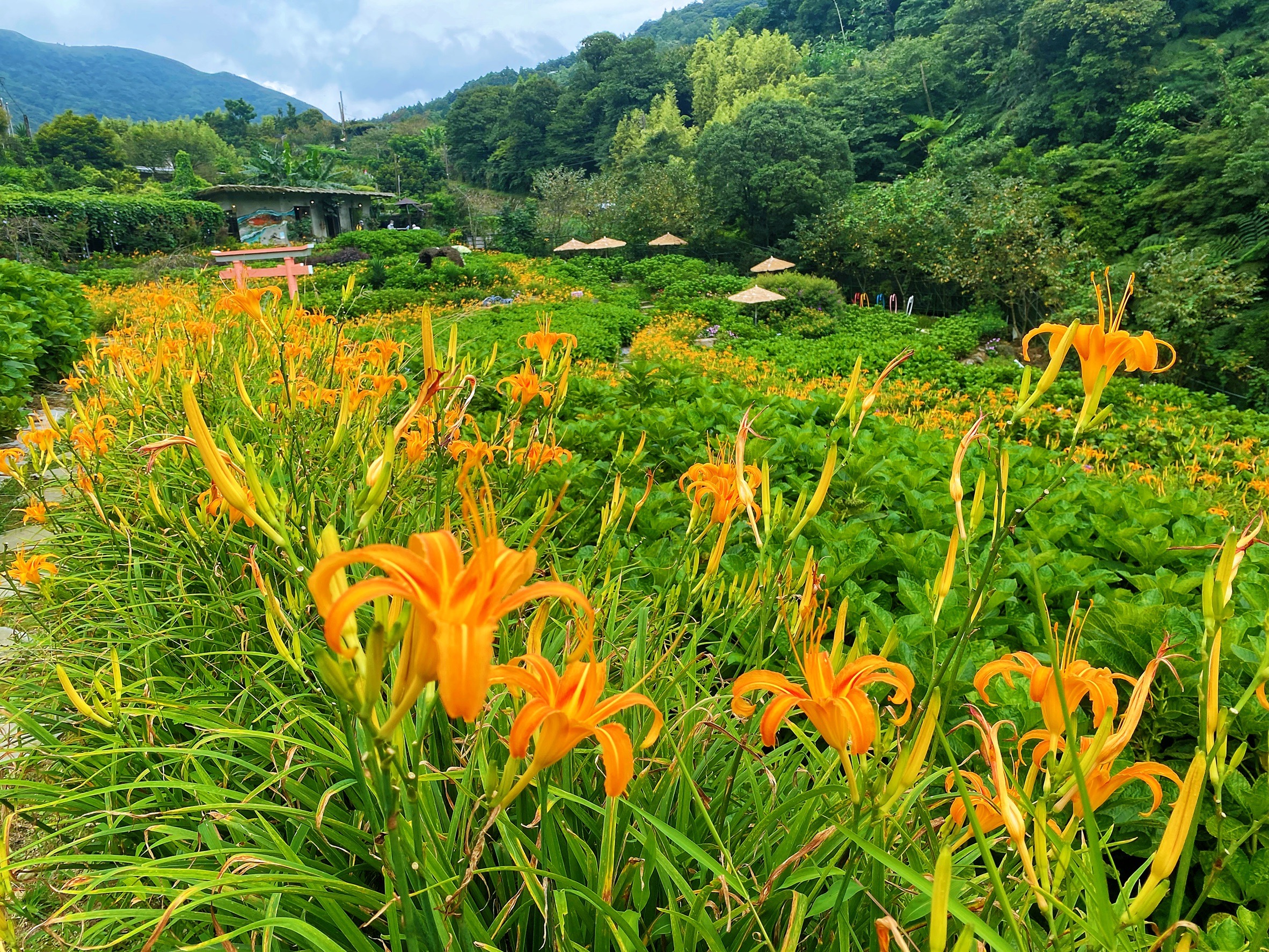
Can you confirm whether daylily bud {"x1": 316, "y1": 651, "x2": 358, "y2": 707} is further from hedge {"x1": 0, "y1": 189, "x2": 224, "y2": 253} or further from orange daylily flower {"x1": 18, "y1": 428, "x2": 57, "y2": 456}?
hedge {"x1": 0, "y1": 189, "x2": 224, "y2": 253}

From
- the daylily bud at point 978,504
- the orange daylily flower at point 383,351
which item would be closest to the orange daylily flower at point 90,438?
the orange daylily flower at point 383,351

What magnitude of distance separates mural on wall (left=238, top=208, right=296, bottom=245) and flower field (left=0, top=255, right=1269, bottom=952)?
29333 mm

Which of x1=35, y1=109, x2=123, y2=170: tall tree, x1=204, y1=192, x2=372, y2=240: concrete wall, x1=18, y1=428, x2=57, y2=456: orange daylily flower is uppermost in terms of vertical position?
x1=35, y1=109, x2=123, y2=170: tall tree

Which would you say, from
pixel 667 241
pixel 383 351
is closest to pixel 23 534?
pixel 383 351

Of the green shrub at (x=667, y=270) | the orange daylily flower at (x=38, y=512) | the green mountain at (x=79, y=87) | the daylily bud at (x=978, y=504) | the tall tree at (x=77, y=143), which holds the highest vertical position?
the green mountain at (x=79, y=87)

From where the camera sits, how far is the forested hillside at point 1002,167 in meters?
12.8

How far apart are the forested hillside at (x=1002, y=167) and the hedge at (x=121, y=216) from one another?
1241 centimetres

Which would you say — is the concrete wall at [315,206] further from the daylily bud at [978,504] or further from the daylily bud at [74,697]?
the daylily bud at [978,504]

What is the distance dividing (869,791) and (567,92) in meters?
51.0

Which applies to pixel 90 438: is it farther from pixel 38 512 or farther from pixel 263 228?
pixel 263 228

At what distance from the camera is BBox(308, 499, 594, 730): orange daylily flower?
361mm

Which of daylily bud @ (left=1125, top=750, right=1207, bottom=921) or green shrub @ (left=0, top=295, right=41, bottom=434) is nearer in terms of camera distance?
daylily bud @ (left=1125, top=750, right=1207, bottom=921)

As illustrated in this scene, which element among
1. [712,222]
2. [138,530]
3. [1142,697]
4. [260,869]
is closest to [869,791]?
[1142,697]

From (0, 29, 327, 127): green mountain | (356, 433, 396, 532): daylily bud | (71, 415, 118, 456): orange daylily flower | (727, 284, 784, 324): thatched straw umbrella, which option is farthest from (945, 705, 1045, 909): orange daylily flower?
(0, 29, 327, 127): green mountain
